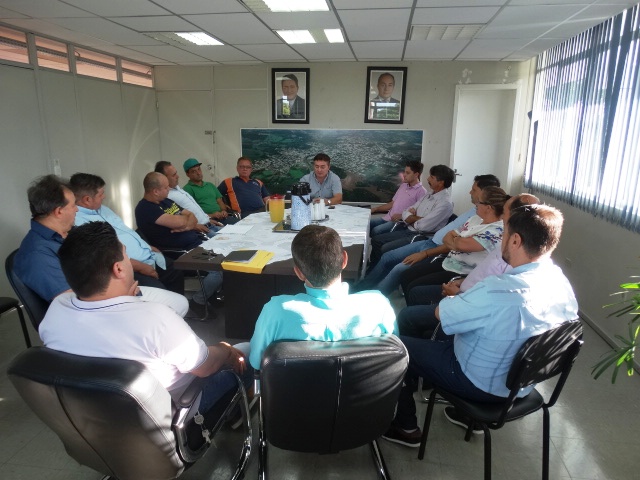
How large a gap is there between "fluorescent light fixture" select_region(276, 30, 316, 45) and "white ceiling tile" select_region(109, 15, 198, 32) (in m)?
0.88

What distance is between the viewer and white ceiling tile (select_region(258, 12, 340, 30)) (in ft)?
11.3

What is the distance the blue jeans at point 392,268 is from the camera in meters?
3.23

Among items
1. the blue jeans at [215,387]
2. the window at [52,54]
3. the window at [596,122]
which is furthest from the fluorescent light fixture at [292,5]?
the blue jeans at [215,387]

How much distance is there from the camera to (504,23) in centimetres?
365

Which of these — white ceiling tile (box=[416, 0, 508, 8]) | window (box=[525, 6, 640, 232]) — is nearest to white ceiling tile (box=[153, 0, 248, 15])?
white ceiling tile (box=[416, 0, 508, 8])

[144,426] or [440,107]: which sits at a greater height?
[440,107]

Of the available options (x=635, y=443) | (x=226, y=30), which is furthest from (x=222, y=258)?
(x=226, y=30)

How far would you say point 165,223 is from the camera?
10.7 feet

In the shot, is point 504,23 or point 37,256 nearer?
point 37,256

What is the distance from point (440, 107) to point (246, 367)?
5.22 metres

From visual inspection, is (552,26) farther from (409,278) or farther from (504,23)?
(409,278)

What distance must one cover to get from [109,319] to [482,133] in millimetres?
5901

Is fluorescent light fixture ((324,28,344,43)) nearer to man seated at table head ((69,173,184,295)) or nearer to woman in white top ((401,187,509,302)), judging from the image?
woman in white top ((401,187,509,302))

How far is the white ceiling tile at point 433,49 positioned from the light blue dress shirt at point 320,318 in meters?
3.98
